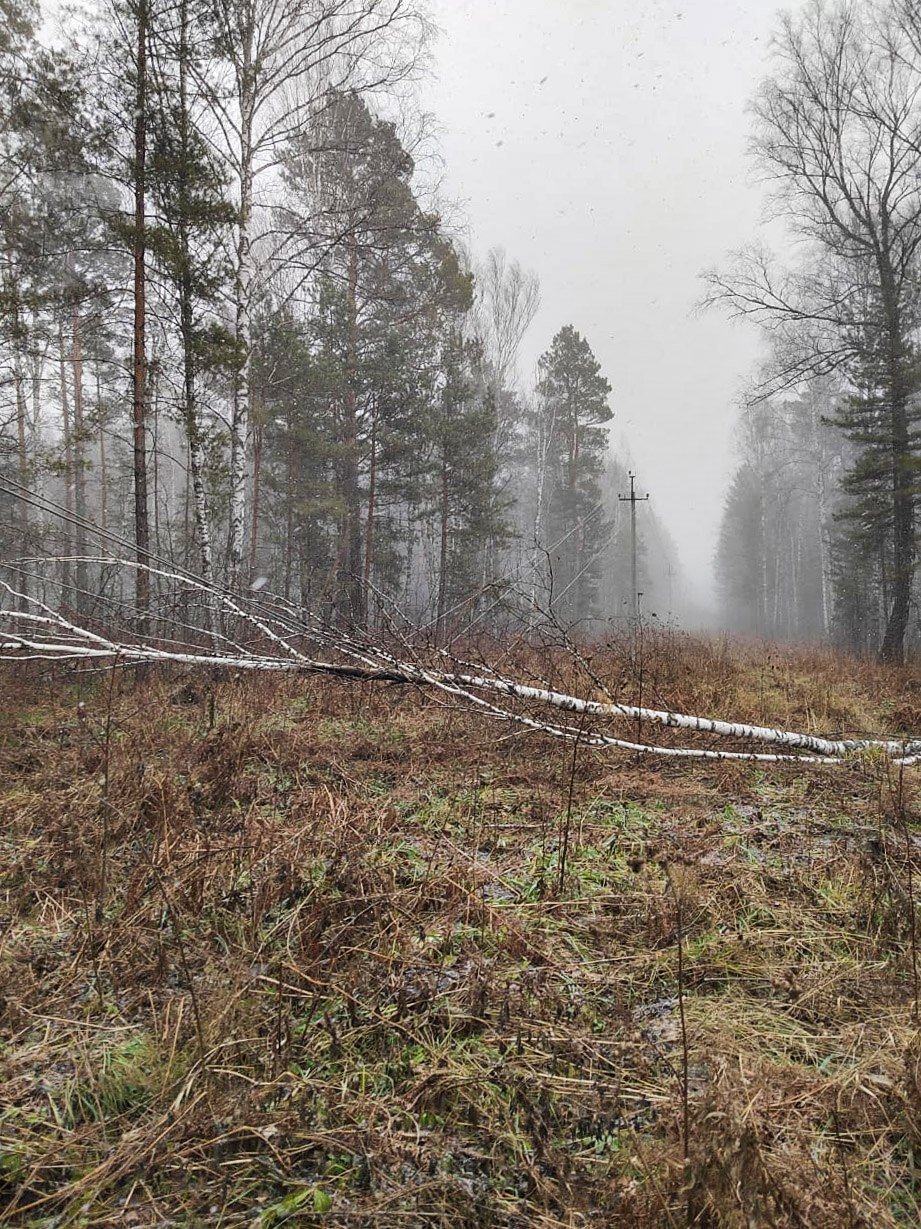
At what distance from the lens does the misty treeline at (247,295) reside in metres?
7.78

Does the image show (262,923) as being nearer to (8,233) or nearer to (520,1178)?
(520,1178)

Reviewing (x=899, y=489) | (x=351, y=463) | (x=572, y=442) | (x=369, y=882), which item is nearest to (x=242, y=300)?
(x=351, y=463)

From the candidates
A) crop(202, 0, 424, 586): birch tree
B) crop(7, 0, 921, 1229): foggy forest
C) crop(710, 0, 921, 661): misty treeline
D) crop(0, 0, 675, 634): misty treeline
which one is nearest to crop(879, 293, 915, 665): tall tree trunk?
crop(710, 0, 921, 661): misty treeline

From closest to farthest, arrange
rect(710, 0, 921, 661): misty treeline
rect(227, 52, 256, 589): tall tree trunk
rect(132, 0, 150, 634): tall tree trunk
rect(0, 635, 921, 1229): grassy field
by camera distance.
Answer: rect(0, 635, 921, 1229): grassy field
rect(132, 0, 150, 634): tall tree trunk
rect(227, 52, 256, 589): tall tree trunk
rect(710, 0, 921, 661): misty treeline

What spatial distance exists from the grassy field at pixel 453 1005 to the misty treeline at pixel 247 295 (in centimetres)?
155

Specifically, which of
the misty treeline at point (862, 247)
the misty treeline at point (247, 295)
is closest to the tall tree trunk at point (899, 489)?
the misty treeline at point (862, 247)

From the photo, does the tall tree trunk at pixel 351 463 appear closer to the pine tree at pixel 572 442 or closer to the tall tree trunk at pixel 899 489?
the pine tree at pixel 572 442

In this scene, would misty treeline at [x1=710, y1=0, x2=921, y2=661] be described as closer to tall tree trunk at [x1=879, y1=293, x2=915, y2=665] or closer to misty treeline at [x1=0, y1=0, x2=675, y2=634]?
tall tree trunk at [x1=879, y1=293, x2=915, y2=665]

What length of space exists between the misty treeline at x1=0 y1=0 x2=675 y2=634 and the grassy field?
5.08 ft

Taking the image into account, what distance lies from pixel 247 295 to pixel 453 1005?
9.99 metres

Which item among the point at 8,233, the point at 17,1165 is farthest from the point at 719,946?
the point at 8,233

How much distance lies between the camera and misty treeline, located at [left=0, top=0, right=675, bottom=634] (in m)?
7.78

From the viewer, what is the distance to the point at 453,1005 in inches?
71.2

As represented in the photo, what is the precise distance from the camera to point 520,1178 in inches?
50.7
